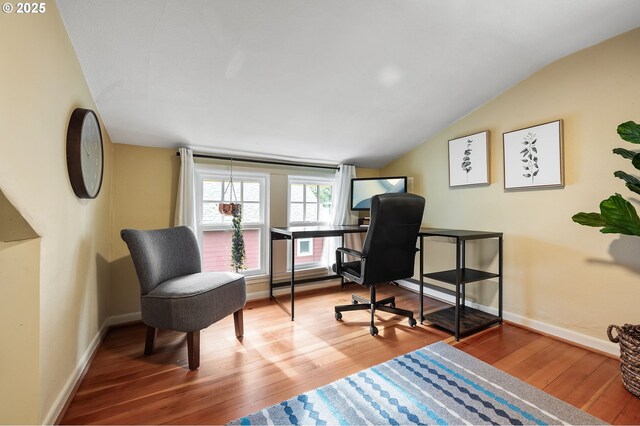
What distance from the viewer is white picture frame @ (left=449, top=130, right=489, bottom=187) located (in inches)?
101

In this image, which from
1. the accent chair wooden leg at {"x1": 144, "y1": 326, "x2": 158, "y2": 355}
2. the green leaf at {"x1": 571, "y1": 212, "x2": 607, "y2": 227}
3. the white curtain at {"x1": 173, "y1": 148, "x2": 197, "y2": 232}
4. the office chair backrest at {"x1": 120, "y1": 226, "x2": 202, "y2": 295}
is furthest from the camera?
the white curtain at {"x1": 173, "y1": 148, "x2": 197, "y2": 232}

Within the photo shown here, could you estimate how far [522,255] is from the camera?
2334 millimetres

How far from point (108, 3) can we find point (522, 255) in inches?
132

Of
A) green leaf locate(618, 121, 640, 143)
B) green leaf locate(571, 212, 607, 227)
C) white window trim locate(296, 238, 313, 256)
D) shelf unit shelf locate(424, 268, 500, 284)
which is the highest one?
green leaf locate(618, 121, 640, 143)

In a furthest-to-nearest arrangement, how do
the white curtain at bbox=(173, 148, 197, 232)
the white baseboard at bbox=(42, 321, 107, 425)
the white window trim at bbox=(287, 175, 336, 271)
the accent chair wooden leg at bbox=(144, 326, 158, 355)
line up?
1. the white window trim at bbox=(287, 175, 336, 271)
2. the white curtain at bbox=(173, 148, 197, 232)
3. the accent chair wooden leg at bbox=(144, 326, 158, 355)
4. the white baseboard at bbox=(42, 321, 107, 425)

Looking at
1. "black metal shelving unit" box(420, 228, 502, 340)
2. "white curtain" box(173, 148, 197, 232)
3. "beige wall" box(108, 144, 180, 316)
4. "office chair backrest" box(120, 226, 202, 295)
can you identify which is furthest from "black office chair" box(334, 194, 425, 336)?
"beige wall" box(108, 144, 180, 316)

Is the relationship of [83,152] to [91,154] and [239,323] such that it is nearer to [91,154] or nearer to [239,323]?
[91,154]

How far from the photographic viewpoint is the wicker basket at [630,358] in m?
1.44

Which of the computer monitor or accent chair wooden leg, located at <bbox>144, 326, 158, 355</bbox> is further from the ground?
the computer monitor

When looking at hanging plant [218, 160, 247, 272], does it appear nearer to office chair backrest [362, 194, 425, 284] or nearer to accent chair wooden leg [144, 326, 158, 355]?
accent chair wooden leg [144, 326, 158, 355]

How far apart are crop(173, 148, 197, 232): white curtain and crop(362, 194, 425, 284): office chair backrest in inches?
67.0

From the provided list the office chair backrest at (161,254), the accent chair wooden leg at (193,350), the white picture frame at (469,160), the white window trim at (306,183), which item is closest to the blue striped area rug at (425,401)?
the accent chair wooden leg at (193,350)

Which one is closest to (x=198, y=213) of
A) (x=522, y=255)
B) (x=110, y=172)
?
(x=110, y=172)

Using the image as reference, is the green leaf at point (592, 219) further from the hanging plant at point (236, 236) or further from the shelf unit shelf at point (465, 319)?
the hanging plant at point (236, 236)
